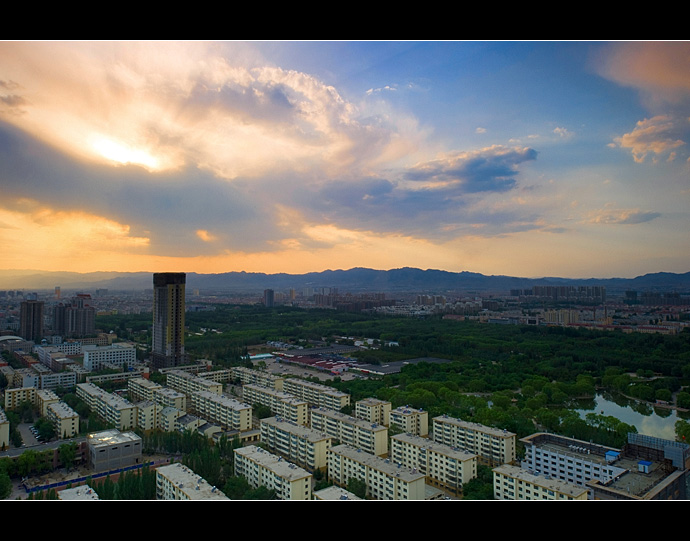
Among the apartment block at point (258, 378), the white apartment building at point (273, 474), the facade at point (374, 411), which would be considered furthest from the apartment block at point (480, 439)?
the apartment block at point (258, 378)

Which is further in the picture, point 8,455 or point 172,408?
point 172,408

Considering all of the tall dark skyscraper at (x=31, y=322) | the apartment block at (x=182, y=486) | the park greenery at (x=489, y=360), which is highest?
the tall dark skyscraper at (x=31, y=322)

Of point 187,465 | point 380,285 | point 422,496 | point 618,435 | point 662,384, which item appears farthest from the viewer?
point 380,285

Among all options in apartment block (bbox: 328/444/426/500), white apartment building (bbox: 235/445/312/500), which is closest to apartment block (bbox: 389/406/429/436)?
apartment block (bbox: 328/444/426/500)

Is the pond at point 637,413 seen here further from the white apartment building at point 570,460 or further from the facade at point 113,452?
the facade at point 113,452

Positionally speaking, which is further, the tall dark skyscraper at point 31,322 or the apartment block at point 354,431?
the tall dark skyscraper at point 31,322
